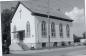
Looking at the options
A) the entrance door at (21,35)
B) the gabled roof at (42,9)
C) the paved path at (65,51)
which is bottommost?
the paved path at (65,51)

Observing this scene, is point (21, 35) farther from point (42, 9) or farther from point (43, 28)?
point (42, 9)

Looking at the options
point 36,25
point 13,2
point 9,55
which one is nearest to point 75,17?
point 36,25

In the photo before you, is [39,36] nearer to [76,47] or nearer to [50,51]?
[50,51]

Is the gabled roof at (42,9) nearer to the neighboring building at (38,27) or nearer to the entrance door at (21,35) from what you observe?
the neighboring building at (38,27)

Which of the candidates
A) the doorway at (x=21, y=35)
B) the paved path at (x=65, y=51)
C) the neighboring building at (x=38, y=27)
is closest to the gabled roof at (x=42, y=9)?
the neighboring building at (x=38, y=27)

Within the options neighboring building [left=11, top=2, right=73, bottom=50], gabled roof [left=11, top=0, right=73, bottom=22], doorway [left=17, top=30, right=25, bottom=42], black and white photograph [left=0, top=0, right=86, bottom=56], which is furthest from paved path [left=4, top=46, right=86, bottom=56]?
gabled roof [left=11, top=0, right=73, bottom=22]

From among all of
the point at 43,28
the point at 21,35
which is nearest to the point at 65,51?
the point at 43,28

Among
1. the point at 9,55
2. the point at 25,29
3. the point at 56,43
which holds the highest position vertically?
the point at 25,29

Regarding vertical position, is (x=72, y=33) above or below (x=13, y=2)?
below
